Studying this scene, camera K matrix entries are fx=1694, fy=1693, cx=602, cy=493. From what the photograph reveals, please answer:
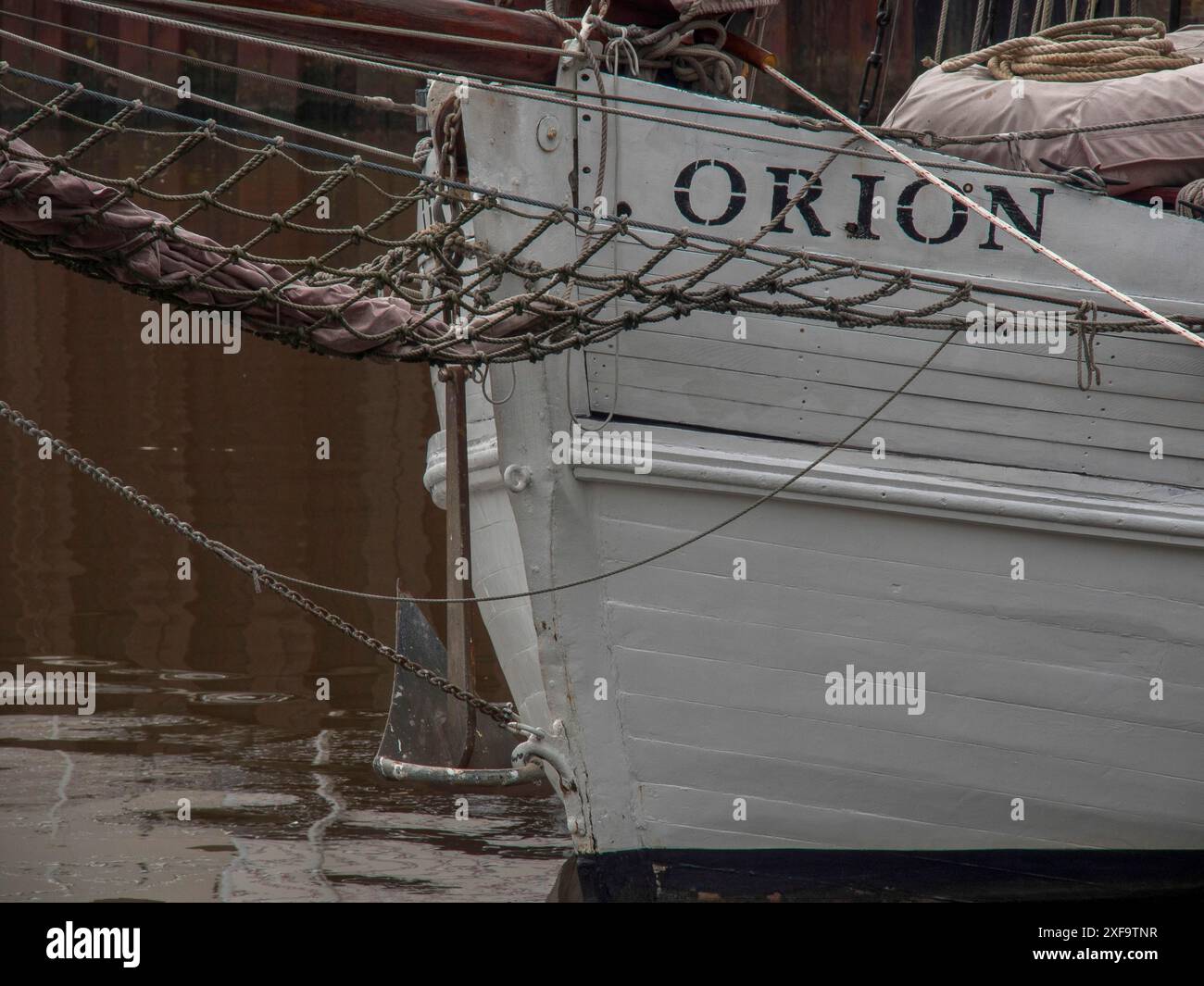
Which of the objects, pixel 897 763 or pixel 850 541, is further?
pixel 897 763

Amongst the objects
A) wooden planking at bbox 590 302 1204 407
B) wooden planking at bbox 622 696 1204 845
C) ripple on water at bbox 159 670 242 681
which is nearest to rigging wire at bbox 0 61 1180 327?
wooden planking at bbox 590 302 1204 407

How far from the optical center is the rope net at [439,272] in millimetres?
4004

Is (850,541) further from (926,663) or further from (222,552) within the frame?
(222,552)

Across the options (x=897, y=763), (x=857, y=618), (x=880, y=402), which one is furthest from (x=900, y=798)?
(x=880, y=402)

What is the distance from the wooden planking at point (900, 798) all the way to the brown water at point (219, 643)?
725 millimetres

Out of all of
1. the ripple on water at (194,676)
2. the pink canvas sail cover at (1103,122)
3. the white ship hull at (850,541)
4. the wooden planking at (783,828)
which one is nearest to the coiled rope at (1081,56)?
the pink canvas sail cover at (1103,122)

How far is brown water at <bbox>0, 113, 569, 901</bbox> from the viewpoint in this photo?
5.54 metres

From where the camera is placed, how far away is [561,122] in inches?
181

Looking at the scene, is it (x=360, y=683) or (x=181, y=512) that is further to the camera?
(x=181, y=512)

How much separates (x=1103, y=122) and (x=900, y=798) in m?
2.03

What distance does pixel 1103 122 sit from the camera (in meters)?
4.84

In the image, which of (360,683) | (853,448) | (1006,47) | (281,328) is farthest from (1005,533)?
(360,683)
